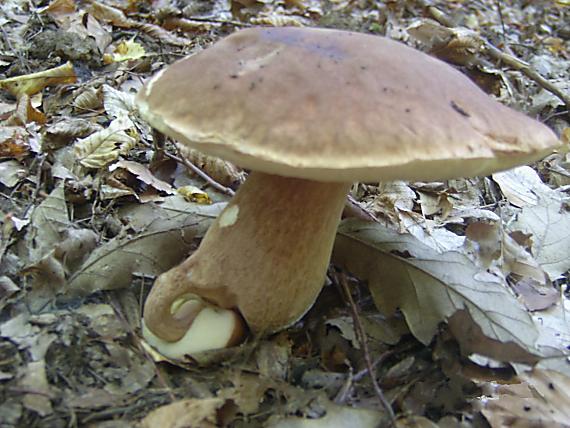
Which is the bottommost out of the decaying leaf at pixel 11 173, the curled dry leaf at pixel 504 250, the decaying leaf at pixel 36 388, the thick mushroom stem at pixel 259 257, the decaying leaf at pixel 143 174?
the decaying leaf at pixel 143 174

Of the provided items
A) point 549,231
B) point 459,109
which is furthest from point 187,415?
point 549,231

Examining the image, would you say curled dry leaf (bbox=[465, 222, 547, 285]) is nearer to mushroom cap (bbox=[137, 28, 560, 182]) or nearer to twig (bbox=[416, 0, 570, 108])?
mushroom cap (bbox=[137, 28, 560, 182])

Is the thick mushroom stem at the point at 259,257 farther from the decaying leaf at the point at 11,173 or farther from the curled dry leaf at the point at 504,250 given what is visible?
the decaying leaf at the point at 11,173

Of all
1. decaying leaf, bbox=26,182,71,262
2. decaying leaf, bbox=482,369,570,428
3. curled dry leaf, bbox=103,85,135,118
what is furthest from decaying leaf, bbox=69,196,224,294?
decaying leaf, bbox=482,369,570,428

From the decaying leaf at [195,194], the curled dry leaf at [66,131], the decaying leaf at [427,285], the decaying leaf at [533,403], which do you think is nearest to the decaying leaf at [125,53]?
the curled dry leaf at [66,131]

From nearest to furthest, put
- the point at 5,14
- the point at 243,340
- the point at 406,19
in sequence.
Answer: the point at 243,340 → the point at 5,14 → the point at 406,19

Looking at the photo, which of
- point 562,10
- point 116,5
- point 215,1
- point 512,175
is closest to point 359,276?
point 512,175

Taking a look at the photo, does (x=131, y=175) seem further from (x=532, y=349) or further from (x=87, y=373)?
(x=532, y=349)

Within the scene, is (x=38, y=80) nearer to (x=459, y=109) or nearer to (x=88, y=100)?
(x=88, y=100)
